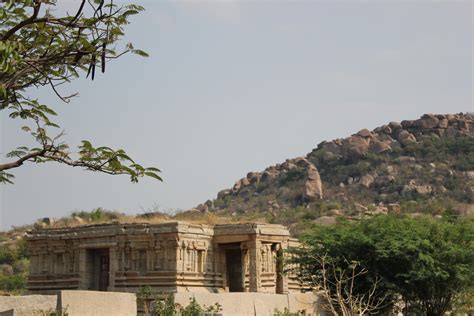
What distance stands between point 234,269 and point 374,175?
138 feet

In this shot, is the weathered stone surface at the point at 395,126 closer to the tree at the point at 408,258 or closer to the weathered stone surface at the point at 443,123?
the weathered stone surface at the point at 443,123

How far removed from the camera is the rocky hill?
63.7 meters

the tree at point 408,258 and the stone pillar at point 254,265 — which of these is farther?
the stone pillar at point 254,265

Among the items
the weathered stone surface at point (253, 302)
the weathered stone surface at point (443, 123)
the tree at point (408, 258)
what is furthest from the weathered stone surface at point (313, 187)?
the weathered stone surface at point (253, 302)

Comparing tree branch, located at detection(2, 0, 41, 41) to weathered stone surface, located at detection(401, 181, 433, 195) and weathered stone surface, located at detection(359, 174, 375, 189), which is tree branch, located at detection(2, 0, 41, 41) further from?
weathered stone surface, located at detection(359, 174, 375, 189)

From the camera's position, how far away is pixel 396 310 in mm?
22828

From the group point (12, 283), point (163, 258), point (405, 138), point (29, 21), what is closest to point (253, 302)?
point (29, 21)

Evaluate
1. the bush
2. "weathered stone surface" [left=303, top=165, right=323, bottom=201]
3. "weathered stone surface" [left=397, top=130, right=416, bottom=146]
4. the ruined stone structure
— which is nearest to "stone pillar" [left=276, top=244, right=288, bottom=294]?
the ruined stone structure

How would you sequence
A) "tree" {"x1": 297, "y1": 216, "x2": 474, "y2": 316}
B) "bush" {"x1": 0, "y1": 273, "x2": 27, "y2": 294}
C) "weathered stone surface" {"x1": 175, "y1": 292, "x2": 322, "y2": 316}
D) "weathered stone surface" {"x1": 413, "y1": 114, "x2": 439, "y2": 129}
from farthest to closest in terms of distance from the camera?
"weathered stone surface" {"x1": 413, "y1": 114, "x2": 439, "y2": 129}, "bush" {"x1": 0, "y1": 273, "x2": 27, "y2": 294}, "tree" {"x1": 297, "y1": 216, "x2": 474, "y2": 316}, "weathered stone surface" {"x1": 175, "y1": 292, "x2": 322, "y2": 316}

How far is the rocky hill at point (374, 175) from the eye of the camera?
2509 inches

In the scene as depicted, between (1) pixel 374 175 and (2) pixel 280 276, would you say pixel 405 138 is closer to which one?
(1) pixel 374 175

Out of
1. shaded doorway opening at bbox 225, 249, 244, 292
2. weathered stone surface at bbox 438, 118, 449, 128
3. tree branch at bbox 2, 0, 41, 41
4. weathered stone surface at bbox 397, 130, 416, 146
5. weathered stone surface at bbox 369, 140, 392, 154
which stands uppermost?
weathered stone surface at bbox 438, 118, 449, 128

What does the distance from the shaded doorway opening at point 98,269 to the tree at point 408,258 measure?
880 centimetres

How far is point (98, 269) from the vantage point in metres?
28.6
